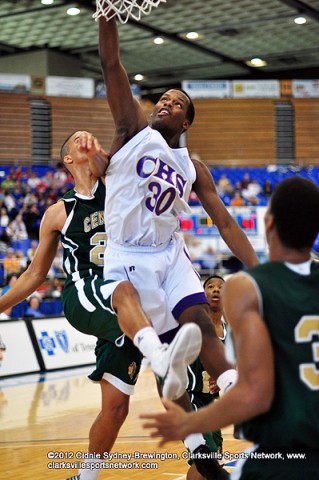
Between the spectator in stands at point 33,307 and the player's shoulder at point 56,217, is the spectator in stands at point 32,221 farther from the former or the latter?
A: the player's shoulder at point 56,217

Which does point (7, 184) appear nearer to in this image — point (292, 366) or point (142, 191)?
point (142, 191)

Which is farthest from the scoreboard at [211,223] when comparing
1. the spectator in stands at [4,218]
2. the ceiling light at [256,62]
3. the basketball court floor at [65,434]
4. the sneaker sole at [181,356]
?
the sneaker sole at [181,356]

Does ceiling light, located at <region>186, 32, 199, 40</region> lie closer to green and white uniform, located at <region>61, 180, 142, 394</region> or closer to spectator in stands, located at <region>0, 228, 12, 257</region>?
spectator in stands, located at <region>0, 228, 12, 257</region>

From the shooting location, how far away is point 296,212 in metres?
2.56

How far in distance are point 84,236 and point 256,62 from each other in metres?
27.2

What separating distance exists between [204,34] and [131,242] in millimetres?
23465

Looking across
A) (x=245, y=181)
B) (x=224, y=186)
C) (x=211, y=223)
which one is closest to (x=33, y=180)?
(x=224, y=186)

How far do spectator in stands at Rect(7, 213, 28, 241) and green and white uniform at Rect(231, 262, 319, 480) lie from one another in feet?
52.9

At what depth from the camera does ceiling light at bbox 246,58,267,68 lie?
30406mm

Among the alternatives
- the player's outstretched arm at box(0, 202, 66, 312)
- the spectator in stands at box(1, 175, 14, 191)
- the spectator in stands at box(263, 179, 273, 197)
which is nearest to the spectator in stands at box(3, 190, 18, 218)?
the spectator in stands at box(1, 175, 14, 191)

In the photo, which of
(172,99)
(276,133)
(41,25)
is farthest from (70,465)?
(276,133)

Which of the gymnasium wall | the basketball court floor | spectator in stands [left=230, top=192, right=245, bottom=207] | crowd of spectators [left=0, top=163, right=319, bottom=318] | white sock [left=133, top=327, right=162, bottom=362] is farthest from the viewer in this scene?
the gymnasium wall

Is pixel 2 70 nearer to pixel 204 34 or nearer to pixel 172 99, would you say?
pixel 204 34

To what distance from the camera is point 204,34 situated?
26516mm
